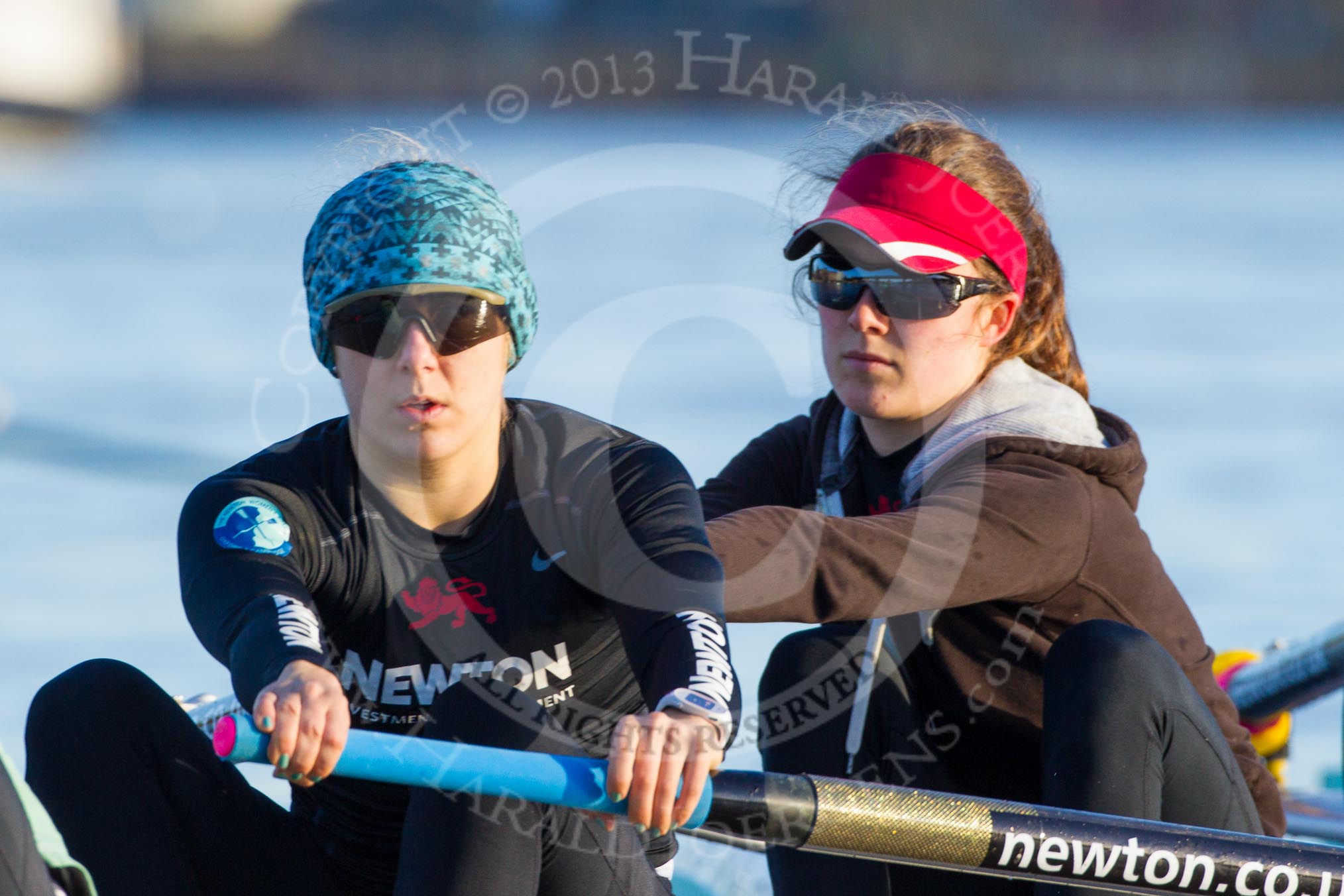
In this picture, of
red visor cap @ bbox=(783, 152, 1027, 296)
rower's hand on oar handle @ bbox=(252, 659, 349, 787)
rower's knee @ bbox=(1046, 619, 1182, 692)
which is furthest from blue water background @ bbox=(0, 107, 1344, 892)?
rower's knee @ bbox=(1046, 619, 1182, 692)

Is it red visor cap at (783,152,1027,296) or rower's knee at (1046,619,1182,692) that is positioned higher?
red visor cap at (783,152,1027,296)

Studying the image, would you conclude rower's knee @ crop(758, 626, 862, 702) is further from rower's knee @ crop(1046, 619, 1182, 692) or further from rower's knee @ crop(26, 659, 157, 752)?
rower's knee @ crop(26, 659, 157, 752)

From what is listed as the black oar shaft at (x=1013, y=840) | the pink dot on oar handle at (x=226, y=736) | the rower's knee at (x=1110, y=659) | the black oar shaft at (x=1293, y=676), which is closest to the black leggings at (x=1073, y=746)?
the rower's knee at (x=1110, y=659)

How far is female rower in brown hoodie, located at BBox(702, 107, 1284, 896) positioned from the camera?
5.90 ft

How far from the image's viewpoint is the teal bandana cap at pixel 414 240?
161 cm

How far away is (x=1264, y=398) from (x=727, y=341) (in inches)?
95.2

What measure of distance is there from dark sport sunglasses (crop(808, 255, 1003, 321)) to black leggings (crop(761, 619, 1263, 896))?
40 cm

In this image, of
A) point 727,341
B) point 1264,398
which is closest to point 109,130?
point 727,341

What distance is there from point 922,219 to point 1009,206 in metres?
0.16

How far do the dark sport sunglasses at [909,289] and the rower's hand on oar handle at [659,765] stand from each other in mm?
834

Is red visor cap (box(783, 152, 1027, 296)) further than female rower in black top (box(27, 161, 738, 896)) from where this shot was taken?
Yes

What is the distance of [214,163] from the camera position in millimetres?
16156

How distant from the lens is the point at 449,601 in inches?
66.1

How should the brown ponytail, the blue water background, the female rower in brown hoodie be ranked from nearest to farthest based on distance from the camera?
the female rower in brown hoodie
the brown ponytail
the blue water background
